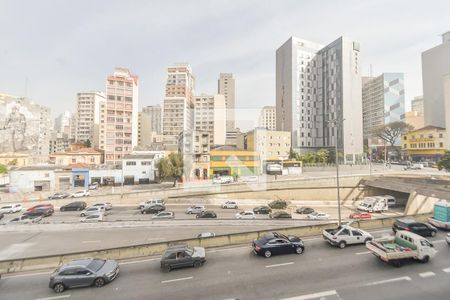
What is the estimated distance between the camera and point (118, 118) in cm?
8050

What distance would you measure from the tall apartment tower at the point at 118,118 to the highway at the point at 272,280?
225 ft

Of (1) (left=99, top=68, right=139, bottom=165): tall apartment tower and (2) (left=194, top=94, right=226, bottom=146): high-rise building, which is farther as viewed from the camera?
(2) (left=194, top=94, right=226, bottom=146): high-rise building

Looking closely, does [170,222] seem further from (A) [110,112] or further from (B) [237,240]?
(A) [110,112]

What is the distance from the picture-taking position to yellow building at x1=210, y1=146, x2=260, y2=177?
2532 inches

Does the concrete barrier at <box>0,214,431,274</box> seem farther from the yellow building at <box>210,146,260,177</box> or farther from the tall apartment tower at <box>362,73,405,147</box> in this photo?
the tall apartment tower at <box>362,73,405,147</box>

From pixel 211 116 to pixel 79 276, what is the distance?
116778 mm

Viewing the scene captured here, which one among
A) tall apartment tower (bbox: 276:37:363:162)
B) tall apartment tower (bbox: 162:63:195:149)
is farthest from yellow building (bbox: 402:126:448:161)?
tall apartment tower (bbox: 162:63:195:149)

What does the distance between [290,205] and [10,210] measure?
153 feet

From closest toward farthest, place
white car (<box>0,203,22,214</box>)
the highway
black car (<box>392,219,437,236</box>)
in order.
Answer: the highway, black car (<box>392,219,437,236</box>), white car (<box>0,203,22,214</box>)

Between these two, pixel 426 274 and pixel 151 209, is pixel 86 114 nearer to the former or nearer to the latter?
pixel 151 209

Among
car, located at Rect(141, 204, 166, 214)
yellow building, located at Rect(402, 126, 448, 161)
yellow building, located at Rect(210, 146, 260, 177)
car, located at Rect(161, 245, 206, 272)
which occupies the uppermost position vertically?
yellow building, located at Rect(402, 126, 448, 161)

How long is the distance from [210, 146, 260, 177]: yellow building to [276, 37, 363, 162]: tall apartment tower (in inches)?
1264

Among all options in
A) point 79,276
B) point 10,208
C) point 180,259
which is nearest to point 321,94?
point 180,259

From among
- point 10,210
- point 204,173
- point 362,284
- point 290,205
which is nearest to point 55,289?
point 362,284
